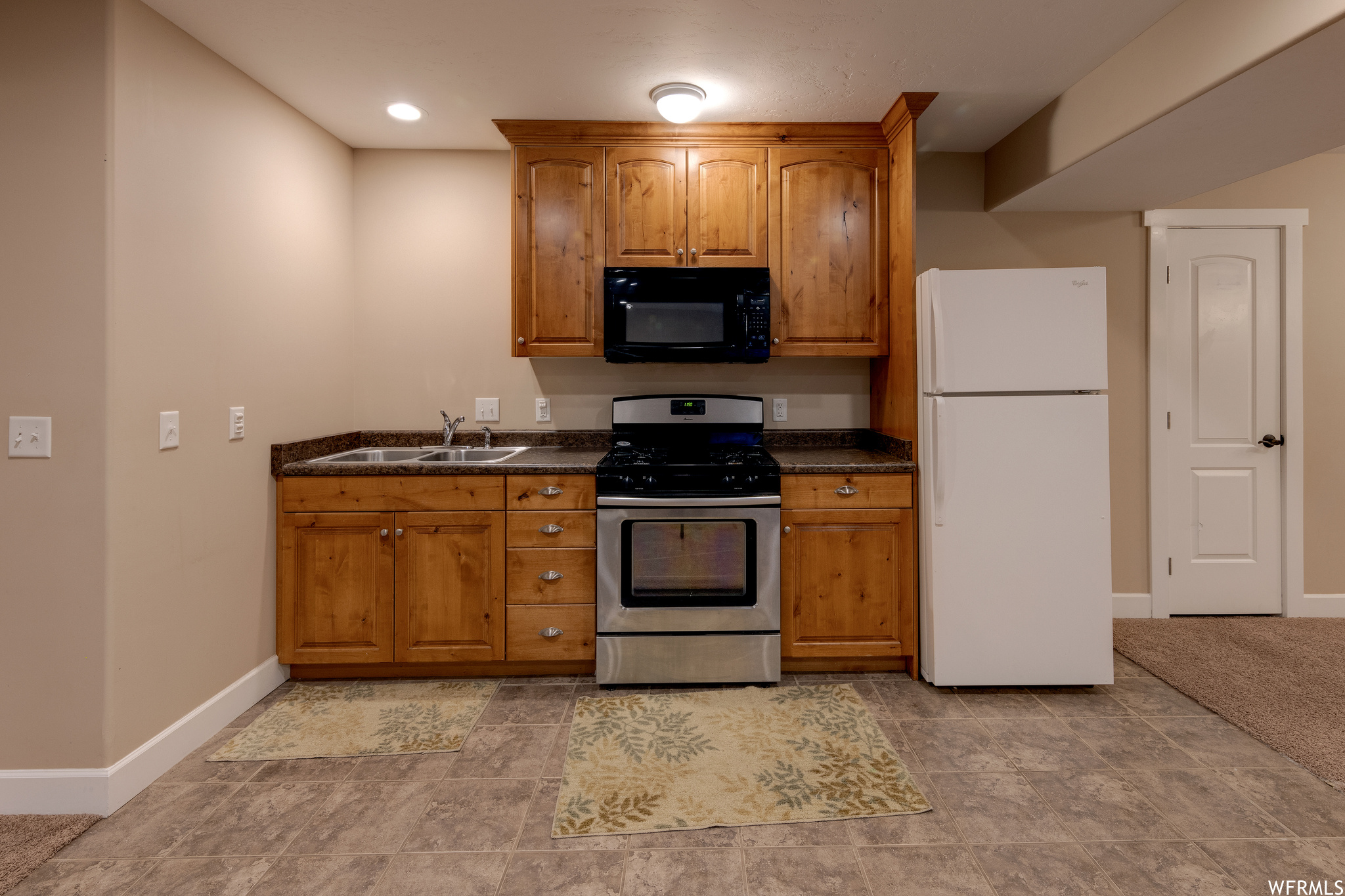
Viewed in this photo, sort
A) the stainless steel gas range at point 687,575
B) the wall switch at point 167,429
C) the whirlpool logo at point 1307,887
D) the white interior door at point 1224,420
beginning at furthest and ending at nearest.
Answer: the white interior door at point 1224,420, the stainless steel gas range at point 687,575, the wall switch at point 167,429, the whirlpool logo at point 1307,887

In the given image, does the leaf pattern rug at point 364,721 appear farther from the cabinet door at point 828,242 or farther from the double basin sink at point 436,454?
the cabinet door at point 828,242

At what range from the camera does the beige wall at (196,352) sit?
1.87 metres

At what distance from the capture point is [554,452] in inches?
123

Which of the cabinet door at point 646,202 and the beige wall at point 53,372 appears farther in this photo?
the cabinet door at point 646,202

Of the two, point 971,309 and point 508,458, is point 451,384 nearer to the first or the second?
point 508,458

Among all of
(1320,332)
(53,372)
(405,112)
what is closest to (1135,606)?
(1320,332)

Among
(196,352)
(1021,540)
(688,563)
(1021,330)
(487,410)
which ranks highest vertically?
(1021,330)

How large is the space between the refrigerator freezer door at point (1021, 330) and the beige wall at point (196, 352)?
263 cm

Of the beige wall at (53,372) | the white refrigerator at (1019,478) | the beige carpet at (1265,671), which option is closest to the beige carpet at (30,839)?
Result: the beige wall at (53,372)

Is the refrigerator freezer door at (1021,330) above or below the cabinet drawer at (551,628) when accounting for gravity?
above

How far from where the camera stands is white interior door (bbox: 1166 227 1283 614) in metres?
3.30

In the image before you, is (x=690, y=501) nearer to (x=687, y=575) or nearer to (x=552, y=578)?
(x=687, y=575)

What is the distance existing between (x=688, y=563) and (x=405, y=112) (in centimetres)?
227

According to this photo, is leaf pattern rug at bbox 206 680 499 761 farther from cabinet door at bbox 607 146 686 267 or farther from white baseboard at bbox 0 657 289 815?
cabinet door at bbox 607 146 686 267
